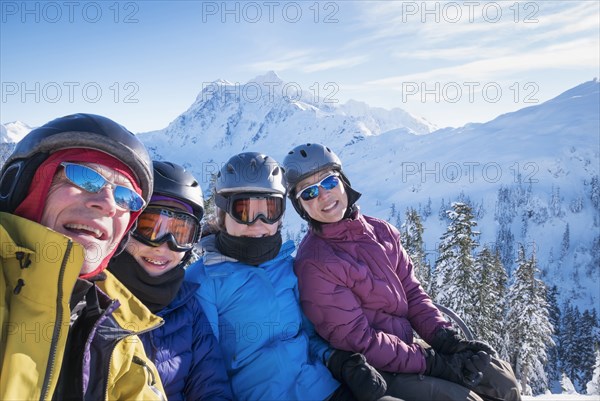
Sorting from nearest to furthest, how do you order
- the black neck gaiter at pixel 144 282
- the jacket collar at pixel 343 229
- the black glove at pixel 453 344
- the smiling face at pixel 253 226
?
the black neck gaiter at pixel 144 282 → the smiling face at pixel 253 226 → the black glove at pixel 453 344 → the jacket collar at pixel 343 229

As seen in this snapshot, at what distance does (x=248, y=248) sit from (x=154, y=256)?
103cm

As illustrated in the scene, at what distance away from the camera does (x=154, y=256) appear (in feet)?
11.8

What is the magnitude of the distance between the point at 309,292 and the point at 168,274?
1.54 m

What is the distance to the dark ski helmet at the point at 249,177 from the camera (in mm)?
4430

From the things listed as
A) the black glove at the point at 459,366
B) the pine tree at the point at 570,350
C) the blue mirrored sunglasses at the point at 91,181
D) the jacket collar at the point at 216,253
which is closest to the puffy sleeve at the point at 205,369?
the jacket collar at the point at 216,253

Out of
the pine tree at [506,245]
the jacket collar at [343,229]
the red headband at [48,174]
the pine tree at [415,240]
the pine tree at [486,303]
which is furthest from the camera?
the pine tree at [506,245]

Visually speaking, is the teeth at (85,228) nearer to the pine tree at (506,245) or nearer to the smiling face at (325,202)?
the smiling face at (325,202)

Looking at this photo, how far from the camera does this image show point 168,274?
11.6 ft

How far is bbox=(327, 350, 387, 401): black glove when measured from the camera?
3.79 m

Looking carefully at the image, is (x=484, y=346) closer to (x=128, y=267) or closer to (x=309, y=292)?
(x=309, y=292)

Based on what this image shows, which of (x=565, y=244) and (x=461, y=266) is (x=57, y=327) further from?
(x=565, y=244)

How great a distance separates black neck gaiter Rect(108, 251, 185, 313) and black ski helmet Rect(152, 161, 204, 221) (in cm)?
66

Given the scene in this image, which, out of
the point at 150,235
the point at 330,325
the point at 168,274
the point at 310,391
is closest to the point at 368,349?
the point at 330,325

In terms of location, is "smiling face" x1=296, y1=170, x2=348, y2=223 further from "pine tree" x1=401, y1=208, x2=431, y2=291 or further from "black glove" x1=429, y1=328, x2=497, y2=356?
"pine tree" x1=401, y1=208, x2=431, y2=291
